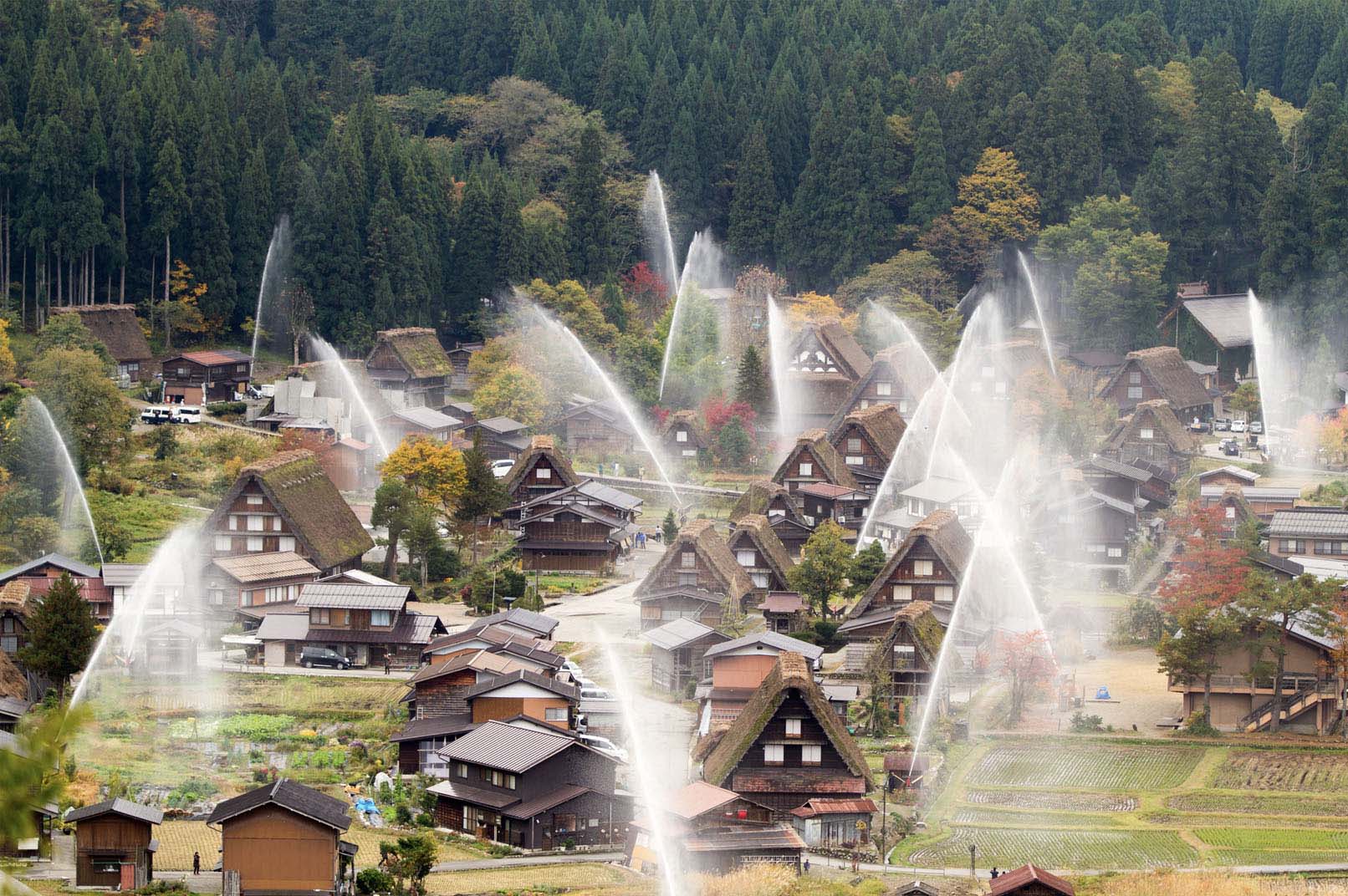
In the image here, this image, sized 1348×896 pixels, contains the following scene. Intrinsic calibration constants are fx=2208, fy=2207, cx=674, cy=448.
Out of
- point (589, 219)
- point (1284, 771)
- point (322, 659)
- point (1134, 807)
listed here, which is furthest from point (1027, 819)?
point (589, 219)

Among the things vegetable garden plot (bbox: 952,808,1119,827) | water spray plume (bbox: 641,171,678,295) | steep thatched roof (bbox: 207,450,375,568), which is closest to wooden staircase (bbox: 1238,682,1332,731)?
vegetable garden plot (bbox: 952,808,1119,827)

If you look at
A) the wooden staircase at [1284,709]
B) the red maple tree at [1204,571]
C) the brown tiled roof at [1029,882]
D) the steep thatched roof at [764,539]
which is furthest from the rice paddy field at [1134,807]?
the steep thatched roof at [764,539]

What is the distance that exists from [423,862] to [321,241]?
46.7 m

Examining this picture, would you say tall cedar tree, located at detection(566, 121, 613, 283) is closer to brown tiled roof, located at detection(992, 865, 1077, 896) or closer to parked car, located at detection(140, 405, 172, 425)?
parked car, located at detection(140, 405, 172, 425)

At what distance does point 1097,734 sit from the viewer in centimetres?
4347

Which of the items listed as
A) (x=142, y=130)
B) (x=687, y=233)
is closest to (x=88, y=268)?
(x=142, y=130)

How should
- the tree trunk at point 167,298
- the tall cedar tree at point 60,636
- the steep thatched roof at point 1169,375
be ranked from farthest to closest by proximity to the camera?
the tree trunk at point 167,298 → the steep thatched roof at point 1169,375 → the tall cedar tree at point 60,636

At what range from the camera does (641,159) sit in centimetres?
9150

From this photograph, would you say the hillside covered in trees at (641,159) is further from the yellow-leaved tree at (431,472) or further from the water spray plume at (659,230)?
the yellow-leaved tree at (431,472)

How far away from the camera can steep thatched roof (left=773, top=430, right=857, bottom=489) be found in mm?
→ 61219

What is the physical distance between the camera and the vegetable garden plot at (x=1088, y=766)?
1607 inches

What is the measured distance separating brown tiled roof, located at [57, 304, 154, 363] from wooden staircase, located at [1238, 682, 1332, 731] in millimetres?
40455

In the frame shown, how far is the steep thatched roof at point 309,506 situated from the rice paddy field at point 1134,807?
18.7 meters

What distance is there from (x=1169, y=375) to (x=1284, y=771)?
31.1m
